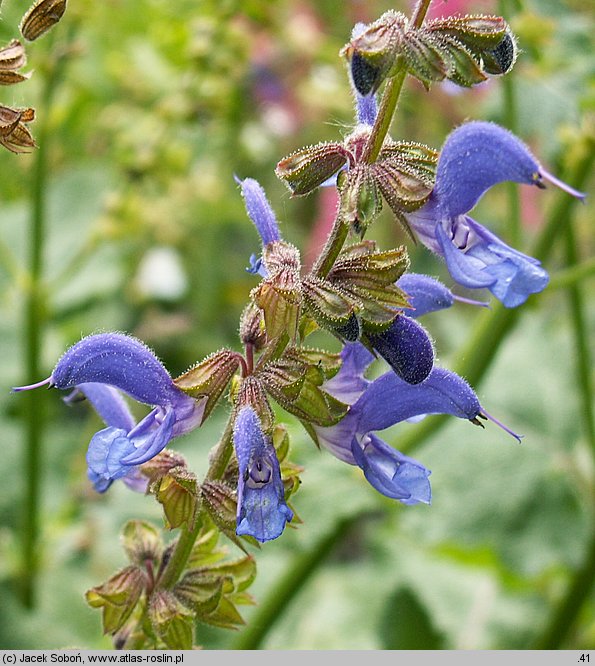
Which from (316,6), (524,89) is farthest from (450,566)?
(316,6)

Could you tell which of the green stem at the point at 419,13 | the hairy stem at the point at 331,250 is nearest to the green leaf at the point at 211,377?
the hairy stem at the point at 331,250

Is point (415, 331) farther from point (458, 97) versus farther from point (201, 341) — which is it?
point (458, 97)

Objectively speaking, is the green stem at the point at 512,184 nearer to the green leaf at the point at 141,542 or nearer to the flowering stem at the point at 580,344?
the flowering stem at the point at 580,344

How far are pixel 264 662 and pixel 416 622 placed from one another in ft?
4.59

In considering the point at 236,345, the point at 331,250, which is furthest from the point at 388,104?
the point at 236,345

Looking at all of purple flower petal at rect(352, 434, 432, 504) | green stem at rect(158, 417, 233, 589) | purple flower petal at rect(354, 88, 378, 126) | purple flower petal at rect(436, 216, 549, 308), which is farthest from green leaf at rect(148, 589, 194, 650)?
purple flower petal at rect(354, 88, 378, 126)

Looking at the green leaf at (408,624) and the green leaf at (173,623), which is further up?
the green leaf at (173,623)

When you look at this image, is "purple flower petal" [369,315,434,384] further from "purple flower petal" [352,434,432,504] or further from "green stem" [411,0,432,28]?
"green stem" [411,0,432,28]

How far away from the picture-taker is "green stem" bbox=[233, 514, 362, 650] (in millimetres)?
1888

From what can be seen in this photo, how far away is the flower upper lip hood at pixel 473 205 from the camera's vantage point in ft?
3.24

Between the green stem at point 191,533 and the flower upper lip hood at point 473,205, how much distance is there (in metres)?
0.29

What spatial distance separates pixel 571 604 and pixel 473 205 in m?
1.40

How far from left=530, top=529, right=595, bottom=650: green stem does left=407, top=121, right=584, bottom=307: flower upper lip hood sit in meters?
1.35

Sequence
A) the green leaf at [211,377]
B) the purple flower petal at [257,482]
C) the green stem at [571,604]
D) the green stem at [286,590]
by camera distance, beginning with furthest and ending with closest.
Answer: the green stem at [571,604]
the green stem at [286,590]
the green leaf at [211,377]
the purple flower petal at [257,482]
